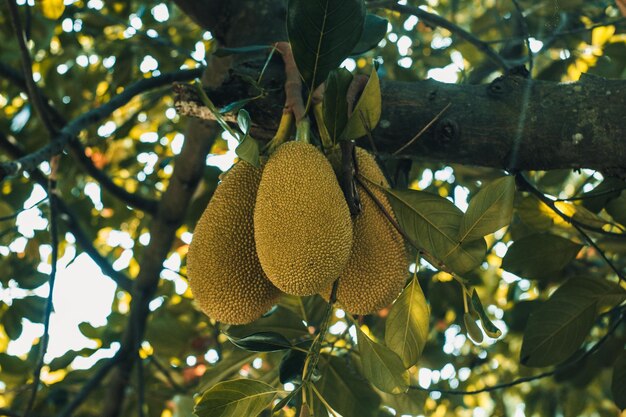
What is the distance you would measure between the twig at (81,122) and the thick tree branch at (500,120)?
262 millimetres

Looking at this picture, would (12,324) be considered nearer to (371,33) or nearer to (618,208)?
(371,33)

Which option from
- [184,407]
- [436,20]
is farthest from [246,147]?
[436,20]

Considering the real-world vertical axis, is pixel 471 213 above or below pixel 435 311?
above

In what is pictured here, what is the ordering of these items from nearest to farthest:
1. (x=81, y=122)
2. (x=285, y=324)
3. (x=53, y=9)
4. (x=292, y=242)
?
(x=292, y=242) < (x=285, y=324) < (x=81, y=122) < (x=53, y=9)

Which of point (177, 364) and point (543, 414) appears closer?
point (177, 364)

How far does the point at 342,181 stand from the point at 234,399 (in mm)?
330

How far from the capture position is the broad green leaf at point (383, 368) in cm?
94

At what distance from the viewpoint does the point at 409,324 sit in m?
1.00

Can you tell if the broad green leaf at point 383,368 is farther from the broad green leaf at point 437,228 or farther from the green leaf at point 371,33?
the green leaf at point 371,33

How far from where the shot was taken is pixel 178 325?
1.99 m

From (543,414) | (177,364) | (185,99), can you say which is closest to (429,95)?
(185,99)

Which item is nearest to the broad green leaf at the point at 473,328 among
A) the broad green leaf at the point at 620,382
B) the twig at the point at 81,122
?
the broad green leaf at the point at 620,382

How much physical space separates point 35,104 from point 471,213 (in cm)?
99

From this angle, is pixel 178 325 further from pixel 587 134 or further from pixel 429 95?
pixel 587 134
